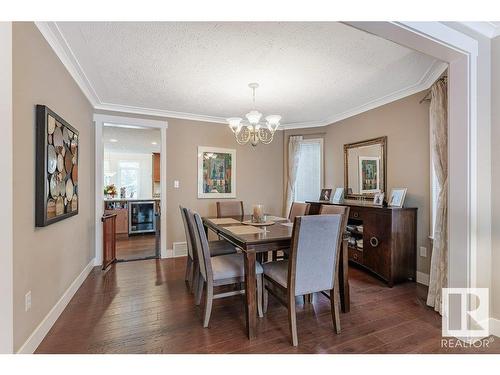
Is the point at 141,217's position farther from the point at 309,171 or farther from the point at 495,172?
the point at 495,172

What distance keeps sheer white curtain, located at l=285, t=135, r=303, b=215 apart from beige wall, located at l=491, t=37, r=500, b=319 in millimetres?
2992

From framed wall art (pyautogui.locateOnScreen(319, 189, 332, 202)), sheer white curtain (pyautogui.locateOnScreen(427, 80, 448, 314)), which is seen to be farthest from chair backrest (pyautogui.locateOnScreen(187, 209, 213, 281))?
framed wall art (pyautogui.locateOnScreen(319, 189, 332, 202))

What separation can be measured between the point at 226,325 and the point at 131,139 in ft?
16.7

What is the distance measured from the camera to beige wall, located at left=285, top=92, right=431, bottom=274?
9.59ft

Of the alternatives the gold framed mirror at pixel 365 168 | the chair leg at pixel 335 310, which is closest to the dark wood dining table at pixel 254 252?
the chair leg at pixel 335 310

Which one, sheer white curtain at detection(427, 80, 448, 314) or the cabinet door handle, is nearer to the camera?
sheer white curtain at detection(427, 80, 448, 314)

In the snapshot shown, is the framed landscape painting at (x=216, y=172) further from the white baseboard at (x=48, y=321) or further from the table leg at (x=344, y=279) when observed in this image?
the table leg at (x=344, y=279)

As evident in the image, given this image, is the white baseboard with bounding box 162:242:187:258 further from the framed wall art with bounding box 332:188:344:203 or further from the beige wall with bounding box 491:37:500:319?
the beige wall with bounding box 491:37:500:319

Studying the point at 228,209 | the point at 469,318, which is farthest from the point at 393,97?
the point at 228,209

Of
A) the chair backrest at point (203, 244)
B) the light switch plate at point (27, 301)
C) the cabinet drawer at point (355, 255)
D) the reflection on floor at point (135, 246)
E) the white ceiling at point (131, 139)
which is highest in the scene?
the white ceiling at point (131, 139)

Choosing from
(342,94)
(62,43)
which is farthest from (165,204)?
(342,94)

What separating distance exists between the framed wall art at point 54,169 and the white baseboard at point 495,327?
3.34m

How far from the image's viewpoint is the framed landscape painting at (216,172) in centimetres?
433

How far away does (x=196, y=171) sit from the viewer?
169 inches
